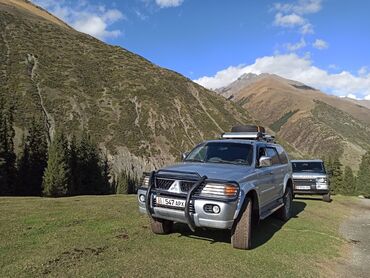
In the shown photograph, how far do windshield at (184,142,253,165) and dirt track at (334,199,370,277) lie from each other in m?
2.69

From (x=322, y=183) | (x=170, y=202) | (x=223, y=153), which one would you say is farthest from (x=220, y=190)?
(x=322, y=183)

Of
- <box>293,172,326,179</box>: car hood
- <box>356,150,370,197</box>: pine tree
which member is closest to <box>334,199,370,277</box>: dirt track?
<box>293,172,326,179</box>: car hood

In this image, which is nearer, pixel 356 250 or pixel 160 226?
pixel 160 226

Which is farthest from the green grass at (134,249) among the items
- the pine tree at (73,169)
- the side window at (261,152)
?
the pine tree at (73,169)

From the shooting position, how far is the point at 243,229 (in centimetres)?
691

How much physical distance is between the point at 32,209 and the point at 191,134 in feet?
296

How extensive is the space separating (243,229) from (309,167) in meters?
13.1

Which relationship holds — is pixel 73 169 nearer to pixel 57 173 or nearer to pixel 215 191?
pixel 57 173

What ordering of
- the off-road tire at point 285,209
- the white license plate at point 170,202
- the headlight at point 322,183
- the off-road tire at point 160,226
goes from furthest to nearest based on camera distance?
the headlight at point 322,183 < the off-road tire at point 285,209 < the off-road tire at point 160,226 < the white license plate at point 170,202

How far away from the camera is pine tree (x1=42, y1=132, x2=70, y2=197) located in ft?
159

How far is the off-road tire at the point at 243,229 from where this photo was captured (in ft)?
22.6

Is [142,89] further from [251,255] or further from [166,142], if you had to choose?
[251,255]

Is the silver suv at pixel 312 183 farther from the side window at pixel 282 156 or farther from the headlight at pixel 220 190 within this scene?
the headlight at pixel 220 190

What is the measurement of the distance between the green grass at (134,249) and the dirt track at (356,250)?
1.11 feet
